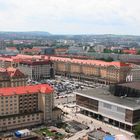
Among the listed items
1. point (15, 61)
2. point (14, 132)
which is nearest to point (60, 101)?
point (14, 132)

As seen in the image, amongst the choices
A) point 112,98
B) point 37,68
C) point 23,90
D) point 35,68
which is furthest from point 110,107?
point 37,68

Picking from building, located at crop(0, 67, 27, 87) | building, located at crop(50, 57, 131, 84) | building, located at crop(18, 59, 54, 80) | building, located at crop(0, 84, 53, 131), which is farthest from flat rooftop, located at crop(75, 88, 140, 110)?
building, located at crop(18, 59, 54, 80)

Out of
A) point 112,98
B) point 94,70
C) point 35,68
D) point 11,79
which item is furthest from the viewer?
point 94,70

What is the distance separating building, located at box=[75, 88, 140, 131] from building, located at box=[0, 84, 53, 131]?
28.1 feet

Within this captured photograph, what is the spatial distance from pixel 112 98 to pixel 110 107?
2878 millimetres

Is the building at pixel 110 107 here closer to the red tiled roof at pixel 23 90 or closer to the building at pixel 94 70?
the red tiled roof at pixel 23 90

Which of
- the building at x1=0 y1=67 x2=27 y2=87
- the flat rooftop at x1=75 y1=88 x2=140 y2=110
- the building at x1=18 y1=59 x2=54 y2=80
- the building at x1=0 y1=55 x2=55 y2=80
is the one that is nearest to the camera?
the flat rooftop at x1=75 y1=88 x2=140 y2=110

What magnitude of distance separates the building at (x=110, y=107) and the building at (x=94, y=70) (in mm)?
34306

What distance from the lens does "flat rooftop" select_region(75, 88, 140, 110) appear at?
59844 millimetres

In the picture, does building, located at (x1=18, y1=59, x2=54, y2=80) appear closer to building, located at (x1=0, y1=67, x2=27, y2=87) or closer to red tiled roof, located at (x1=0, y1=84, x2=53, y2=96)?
building, located at (x1=0, y1=67, x2=27, y2=87)

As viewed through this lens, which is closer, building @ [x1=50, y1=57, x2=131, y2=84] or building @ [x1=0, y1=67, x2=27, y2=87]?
building @ [x1=0, y1=67, x2=27, y2=87]

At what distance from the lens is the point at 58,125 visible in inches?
2421

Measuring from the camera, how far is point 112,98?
64875 millimetres

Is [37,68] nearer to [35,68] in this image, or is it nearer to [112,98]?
Result: [35,68]
